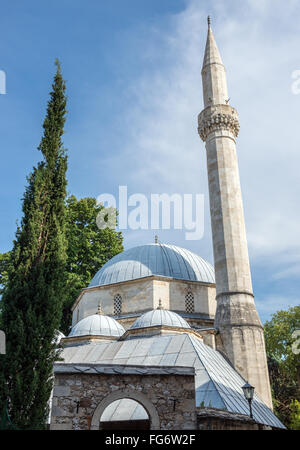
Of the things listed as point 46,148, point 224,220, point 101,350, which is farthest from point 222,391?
point 224,220

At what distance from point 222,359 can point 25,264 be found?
29.8 ft

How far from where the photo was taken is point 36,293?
340 inches

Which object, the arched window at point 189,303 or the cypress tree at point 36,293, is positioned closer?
the cypress tree at point 36,293

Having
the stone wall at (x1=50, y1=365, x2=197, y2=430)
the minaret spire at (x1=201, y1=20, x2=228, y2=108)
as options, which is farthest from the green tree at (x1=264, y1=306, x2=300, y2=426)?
Answer: the stone wall at (x1=50, y1=365, x2=197, y2=430)

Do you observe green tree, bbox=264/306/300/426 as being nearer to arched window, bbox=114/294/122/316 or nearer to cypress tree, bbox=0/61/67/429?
arched window, bbox=114/294/122/316

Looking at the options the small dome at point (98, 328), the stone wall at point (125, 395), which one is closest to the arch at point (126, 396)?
the stone wall at point (125, 395)

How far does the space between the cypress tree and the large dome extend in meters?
10.3

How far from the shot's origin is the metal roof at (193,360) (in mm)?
11073

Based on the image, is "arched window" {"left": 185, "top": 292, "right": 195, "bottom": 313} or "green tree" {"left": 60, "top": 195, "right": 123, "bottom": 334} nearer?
"arched window" {"left": 185, "top": 292, "right": 195, "bottom": 313}

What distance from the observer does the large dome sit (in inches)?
789

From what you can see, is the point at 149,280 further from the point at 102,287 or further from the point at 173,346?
the point at 173,346

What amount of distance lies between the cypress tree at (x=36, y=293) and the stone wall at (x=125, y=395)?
814 mm

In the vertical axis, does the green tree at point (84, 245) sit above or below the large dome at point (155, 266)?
above

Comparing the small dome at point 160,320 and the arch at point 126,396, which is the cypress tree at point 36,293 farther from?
the small dome at point 160,320
